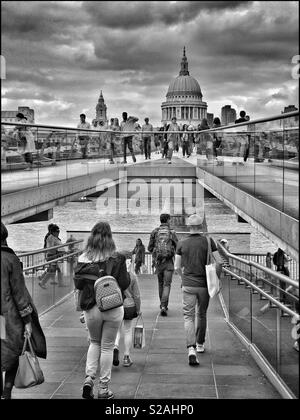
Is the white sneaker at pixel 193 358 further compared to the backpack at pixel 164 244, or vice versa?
the backpack at pixel 164 244

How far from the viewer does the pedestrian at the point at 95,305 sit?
689 cm

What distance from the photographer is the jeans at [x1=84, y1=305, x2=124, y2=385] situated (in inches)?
272

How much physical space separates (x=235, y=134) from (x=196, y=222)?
23.6 feet

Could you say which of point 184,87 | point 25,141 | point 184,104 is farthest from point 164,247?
point 184,87

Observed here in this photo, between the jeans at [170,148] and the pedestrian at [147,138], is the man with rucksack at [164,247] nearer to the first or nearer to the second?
the pedestrian at [147,138]

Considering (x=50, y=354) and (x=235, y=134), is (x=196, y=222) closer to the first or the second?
(x=50, y=354)

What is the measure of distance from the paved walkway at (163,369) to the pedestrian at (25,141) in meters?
2.73

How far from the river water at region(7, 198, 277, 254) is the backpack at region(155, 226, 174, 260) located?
1015 inches

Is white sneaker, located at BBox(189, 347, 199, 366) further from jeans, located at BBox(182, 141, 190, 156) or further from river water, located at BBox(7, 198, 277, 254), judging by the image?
river water, located at BBox(7, 198, 277, 254)

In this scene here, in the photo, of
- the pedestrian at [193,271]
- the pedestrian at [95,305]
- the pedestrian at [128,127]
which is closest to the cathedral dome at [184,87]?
the pedestrian at [128,127]

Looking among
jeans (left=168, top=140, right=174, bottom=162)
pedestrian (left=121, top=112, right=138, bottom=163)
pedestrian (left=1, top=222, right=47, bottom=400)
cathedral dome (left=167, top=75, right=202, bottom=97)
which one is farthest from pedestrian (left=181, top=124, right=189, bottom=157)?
cathedral dome (left=167, top=75, right=202, bottom=97)

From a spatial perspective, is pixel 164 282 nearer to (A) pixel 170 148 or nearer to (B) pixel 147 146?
(B) pixel 147 146
